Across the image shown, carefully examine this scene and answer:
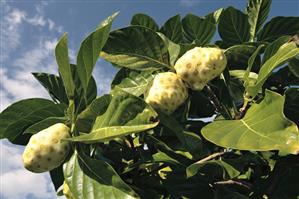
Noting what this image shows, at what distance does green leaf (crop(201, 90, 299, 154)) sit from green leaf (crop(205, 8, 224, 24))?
0.71 metres

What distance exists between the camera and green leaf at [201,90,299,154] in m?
1.25

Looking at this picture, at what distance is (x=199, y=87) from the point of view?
1624 mm

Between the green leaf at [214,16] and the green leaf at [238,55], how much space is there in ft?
1.08

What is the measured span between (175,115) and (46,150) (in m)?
0.47

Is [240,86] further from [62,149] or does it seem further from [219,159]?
[62,149]

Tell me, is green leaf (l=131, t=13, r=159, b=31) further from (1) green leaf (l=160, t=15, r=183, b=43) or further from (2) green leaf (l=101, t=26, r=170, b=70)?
(2) green leaf (l=101, t=26, r=170, b=70)

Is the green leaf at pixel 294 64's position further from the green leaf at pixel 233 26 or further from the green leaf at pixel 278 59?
the green leaf at pixel 233 26

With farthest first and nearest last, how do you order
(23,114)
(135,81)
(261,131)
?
(135,81) → (23,114) → (261,131)

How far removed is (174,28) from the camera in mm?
2100

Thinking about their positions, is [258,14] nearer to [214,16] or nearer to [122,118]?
[214,16]

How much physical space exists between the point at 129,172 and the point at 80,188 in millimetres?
345

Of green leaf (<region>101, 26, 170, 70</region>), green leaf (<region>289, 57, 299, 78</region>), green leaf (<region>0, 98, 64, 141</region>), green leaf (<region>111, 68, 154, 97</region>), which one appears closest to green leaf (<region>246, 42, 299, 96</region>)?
green leaf (<region>289, 57, 299, 78</region>)

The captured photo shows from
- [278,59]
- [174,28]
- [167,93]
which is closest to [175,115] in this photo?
[167,93]

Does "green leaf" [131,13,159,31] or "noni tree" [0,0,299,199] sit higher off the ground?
"green leaf" [131,13,159,31]
